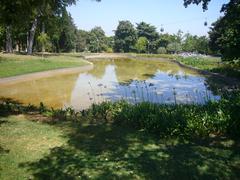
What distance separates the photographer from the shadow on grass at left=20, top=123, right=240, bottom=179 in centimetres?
745

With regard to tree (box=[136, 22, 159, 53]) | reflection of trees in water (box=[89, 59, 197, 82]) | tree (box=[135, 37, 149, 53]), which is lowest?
reflection of trees in water (box=[89, 59, 197, 82])

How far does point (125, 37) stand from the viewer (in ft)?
351

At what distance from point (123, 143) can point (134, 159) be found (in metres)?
1.42

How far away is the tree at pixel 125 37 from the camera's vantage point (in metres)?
106

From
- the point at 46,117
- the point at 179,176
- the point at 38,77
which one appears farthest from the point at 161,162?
the point at 38,77

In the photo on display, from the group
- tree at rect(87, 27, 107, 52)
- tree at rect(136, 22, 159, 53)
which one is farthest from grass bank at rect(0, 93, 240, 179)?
tree at rect(87, 27, 107, 52)

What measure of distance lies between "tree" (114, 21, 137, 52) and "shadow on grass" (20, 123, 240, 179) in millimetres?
96270

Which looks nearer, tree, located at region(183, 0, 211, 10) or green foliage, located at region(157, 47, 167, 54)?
tree, located at region(183, 0, 211, 10)

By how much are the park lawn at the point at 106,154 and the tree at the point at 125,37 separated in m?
95.5

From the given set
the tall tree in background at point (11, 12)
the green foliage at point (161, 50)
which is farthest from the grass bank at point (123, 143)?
the green foliage at point (161, 50)

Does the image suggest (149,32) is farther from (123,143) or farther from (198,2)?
(123,143)

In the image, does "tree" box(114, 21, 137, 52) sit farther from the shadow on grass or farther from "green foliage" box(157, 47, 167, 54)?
the shadow on grass

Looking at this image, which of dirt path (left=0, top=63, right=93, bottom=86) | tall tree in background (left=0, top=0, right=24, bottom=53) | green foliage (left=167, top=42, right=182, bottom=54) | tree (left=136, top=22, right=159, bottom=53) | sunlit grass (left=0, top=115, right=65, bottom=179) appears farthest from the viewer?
tree (left=136, top=22, right=159, bottom=53)

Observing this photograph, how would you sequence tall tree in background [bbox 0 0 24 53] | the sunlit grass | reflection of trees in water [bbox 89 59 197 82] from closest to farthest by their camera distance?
1. the sunlit grass
2. tall tree in background [bbox 0 0 24 53]
3. reflection of trees in water [bbox 89 59 197 82]
